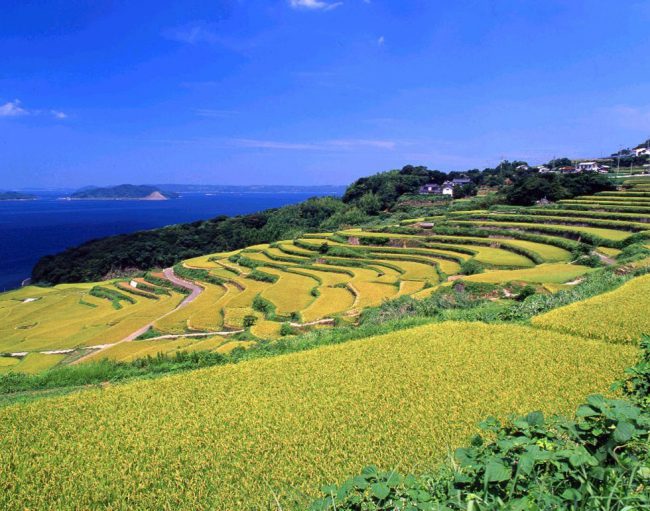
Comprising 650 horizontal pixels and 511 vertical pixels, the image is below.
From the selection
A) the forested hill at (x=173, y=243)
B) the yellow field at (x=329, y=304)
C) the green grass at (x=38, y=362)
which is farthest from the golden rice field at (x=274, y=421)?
the forested hill at (x=173, y=243)

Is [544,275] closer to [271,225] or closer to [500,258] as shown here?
[500,258]

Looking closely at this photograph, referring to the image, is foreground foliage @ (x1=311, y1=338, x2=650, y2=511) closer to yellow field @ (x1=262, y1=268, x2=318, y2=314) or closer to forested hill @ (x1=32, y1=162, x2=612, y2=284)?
yellow field @ (x1=262, y1=268, x2=318, y2=314)

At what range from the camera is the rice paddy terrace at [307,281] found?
1808 cm

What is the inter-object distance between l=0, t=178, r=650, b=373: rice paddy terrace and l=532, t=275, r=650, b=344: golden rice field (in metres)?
4.32

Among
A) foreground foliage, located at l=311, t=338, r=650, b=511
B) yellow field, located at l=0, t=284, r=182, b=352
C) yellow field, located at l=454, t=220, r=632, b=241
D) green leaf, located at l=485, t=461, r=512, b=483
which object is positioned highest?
green leaf, located at l=485, t=461, r=512, b=483

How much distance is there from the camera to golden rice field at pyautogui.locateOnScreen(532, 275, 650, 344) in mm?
8641

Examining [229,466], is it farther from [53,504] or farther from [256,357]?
[256,357]

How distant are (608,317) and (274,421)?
7782 millimetres

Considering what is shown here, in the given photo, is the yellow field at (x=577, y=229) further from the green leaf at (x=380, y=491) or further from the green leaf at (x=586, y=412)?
the green leaf at (x=380, y=491)

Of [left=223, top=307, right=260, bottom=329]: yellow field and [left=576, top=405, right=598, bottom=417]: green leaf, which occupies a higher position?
[left=576, top=405, right=598, bottom=417]: green leaf

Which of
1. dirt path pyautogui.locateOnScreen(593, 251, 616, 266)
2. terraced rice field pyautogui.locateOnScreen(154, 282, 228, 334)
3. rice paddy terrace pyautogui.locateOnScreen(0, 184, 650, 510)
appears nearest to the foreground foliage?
rice paddy terrace pyautogui.locateOnScreen(0, 184, 650, 510)

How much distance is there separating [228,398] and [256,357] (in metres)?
2.64

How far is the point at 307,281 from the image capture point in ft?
86.7

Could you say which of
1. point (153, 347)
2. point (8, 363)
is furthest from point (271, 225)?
point (153, 347)
